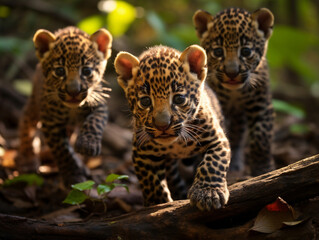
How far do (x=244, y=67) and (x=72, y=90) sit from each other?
290cm

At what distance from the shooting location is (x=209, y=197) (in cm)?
526

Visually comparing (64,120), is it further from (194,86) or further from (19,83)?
(19,83)

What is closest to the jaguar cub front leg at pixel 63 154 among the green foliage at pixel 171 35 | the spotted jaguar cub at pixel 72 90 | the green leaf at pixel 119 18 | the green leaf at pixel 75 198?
the spotted jaguar cub at pixel 72 90

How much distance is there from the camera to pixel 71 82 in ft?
23.7

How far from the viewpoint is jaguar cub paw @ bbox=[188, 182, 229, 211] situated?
206 inches

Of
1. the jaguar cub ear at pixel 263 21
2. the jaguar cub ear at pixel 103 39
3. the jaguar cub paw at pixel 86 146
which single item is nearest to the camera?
the jaguar cub paw at pixel 86 146

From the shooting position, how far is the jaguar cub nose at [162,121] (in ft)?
17.8

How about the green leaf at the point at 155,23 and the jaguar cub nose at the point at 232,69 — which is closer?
the jaguar cub nose at the point at 232,69

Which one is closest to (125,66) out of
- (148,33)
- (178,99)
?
(178,99)

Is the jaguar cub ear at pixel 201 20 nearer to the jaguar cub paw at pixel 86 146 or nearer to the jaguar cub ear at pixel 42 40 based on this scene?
the jaguar cub ear at pixel 42 40

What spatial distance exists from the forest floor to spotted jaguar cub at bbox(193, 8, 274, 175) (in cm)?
83

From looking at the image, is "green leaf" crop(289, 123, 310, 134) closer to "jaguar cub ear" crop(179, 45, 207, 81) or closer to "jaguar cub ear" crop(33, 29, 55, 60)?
"jaguar cub ear" crop(179, 45, 207, 81)

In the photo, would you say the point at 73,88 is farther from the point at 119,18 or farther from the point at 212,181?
the point at 119,18

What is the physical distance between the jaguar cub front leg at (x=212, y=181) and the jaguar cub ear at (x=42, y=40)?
3.44 meters
